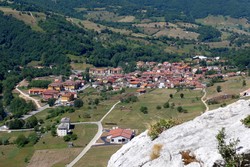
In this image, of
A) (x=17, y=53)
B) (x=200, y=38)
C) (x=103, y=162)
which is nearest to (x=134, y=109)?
(x=103, y=162)

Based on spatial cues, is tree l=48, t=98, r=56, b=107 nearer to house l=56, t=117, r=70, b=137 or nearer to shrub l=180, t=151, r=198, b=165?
house l=56, t=117, r=70, b=137

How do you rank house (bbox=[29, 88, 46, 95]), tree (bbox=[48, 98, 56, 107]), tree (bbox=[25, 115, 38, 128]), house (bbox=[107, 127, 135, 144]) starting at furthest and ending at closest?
house (bbox=[29, 88, 46, 95]), tree (bbox=[48, 98, 56, 107]), tree (bbox=[25, 115, 38, 128]), house (bbox=[107, 127, 135, 144])

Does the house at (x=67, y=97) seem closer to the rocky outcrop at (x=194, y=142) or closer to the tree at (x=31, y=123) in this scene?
the tree at (x=31, y=123)

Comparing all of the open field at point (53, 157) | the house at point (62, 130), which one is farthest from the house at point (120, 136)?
the house at point (62, 130)

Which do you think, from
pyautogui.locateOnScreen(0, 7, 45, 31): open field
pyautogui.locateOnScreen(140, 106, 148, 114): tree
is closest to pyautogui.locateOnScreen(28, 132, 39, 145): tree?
pyautogui.locateOnScreen(140, 106, 148, 114): tree

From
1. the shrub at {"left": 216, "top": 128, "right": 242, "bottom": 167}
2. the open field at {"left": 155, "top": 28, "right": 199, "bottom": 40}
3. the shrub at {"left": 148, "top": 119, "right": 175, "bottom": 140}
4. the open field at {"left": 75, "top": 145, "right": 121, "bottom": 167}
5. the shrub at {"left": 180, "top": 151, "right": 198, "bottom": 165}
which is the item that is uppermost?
the shrub at {"left": 216, "top": 128, "right": 242, "bottom": 167}
